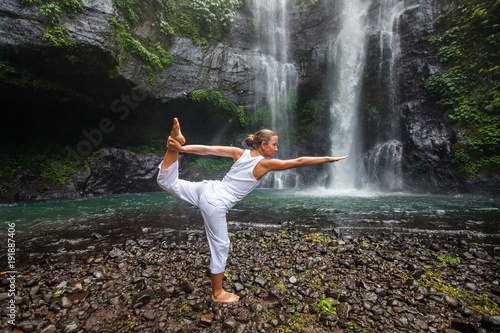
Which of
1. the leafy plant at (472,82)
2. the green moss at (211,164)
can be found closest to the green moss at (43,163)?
the green moss at (211,164)

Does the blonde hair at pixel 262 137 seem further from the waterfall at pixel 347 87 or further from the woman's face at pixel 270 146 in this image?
the waterfall at pixel 347 87

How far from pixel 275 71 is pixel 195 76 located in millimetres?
7481

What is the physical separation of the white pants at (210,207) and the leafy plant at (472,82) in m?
15.1

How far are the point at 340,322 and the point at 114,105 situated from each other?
55.8ft

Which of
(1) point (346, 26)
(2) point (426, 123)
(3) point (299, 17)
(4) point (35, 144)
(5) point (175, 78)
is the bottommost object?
(4) point (35, 144)

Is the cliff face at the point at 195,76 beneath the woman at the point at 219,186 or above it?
above

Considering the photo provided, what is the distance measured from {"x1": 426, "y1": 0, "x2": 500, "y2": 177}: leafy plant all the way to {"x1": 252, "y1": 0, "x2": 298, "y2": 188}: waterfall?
1027 centimetres

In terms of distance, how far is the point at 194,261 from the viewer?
3.56 m

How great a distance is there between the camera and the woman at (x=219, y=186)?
2.35 meters

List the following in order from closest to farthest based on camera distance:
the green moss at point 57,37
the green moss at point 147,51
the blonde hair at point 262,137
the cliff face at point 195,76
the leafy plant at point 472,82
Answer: the blonde hair at point 262,137 < the green moss at point 57,37 < the cliff face at point 195,76 < the leafy plant at point 472,82 < the green moss at point 147,51

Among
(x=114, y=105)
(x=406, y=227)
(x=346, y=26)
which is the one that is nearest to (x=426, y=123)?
(x=346, y=26)

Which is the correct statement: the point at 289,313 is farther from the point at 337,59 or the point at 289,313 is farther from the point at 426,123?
the point at 337,59

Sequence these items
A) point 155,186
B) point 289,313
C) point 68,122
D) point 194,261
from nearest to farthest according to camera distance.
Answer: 1. point 289,313
2. point 194,261
3. point 68,122
4. point 155,186

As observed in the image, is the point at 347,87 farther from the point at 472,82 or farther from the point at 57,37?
the point at 57,37
